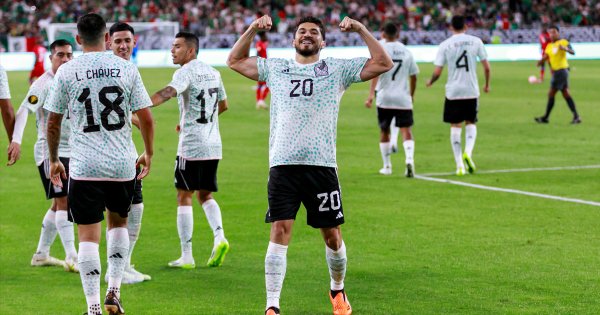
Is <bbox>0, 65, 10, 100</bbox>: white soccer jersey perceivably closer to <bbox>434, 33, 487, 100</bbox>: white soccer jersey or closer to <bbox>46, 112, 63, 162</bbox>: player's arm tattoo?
<bbox>46, 112, 63, 162</bbox>: player's arm tattoo

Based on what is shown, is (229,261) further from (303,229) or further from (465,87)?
(465,87)

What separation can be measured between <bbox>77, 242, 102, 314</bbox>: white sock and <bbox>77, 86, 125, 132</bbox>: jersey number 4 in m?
0.91

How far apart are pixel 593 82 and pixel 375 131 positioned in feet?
51.7

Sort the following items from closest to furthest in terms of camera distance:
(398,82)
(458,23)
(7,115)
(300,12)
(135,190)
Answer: (135,190), (7,115), (398,82), (458,23), (300,12)

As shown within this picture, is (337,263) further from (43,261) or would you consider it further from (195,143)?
(43,261)

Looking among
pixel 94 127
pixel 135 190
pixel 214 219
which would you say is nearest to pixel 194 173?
pixel 214 219

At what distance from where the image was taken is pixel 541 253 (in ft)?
35.9

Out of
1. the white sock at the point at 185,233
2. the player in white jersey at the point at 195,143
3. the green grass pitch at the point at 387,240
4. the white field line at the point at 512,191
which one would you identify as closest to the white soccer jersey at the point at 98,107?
the green grass pitch at the point at 387,240

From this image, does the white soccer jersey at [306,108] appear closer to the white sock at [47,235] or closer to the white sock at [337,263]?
the white sock at [337,263]

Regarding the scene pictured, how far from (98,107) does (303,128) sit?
5.11 feet

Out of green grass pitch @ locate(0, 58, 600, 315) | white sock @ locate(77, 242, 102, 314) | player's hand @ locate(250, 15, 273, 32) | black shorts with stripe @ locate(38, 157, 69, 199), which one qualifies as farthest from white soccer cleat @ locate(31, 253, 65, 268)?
player's hand @ locate(250, 15, 273, 32)

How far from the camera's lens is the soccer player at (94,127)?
800 centimetres

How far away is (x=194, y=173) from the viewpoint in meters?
10.8

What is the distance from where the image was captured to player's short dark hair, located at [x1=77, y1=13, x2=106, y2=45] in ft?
26.3
